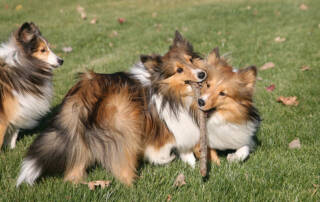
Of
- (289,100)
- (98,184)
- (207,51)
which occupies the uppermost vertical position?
(98,184)

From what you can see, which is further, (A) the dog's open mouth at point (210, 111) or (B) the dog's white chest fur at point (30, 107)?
(B) the dog's white chest fur at point (30, 107)

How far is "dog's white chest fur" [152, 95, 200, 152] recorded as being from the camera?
3510 millimetres

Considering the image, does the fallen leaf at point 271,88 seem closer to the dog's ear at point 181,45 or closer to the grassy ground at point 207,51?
the grassy ground at point 207,51

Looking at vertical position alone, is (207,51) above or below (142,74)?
below

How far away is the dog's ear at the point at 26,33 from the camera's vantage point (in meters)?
4.17

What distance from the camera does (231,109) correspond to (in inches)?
140

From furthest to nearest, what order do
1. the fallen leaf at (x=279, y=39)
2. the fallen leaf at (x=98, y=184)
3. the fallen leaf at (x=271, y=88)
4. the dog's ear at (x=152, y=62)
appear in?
1. the fallen leaf at (x=279, y=39)
2. the fallen leaf at (x=271, y=88)
3. the dog's ear at (x=152, y=62)
4. the fallen leaf at (x=98, y=184)

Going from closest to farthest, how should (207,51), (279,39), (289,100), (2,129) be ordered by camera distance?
1. (2,129)
2. (289,100)
3. (207,51)
4. (279,39)

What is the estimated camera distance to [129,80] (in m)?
3.68

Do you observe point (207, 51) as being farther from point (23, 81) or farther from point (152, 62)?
point (23, 81)

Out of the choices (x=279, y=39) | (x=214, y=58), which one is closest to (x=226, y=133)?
(x=214, y=58)

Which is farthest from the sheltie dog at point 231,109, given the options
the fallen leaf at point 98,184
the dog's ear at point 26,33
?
the dog's ear at point 26,33

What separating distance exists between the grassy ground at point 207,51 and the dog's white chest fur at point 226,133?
23cm

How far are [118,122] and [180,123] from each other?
2.34ft
